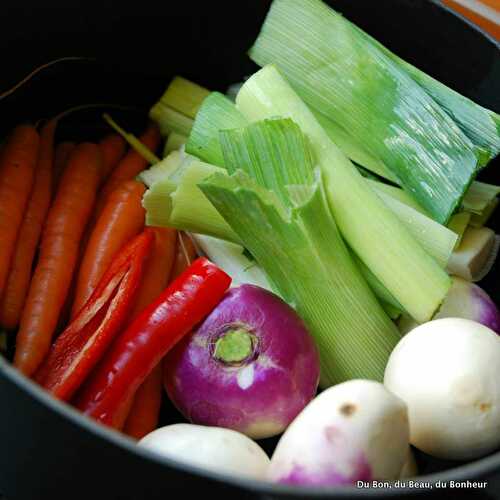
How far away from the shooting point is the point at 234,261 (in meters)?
1.17

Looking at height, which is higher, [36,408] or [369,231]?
[369,231]

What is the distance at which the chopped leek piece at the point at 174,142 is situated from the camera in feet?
4.44

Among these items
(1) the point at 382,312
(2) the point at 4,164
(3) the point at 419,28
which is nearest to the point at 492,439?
(1) the point at 382,312

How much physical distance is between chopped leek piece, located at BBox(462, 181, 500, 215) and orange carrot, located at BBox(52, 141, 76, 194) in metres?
0.65

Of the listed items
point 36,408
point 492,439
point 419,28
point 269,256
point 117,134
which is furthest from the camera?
point 117,134

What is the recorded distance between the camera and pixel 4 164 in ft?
4.05

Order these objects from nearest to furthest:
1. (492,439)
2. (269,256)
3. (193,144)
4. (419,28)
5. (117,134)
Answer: (492,439), (269,256), (193,144), (419,28), (117,134)

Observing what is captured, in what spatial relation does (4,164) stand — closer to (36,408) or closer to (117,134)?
(117,134)

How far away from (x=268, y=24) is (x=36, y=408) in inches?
29.1

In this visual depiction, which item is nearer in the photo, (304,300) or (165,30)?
(304,300)

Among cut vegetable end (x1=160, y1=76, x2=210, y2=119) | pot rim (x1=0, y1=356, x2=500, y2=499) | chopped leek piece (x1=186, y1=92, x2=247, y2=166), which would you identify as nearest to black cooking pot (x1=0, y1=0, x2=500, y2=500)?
cut vegetable end (x1=160, y1=76, x2=210, y2=119)

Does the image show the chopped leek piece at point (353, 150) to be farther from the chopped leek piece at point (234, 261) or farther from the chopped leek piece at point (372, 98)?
the chopped leek piece at point (234, 261)

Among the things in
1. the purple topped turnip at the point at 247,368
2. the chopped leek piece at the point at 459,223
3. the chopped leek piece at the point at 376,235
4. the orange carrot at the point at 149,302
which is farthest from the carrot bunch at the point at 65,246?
the chopped leek piece at the point at 459,223

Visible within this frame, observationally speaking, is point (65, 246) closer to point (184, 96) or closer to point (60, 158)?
point (60, 158)
